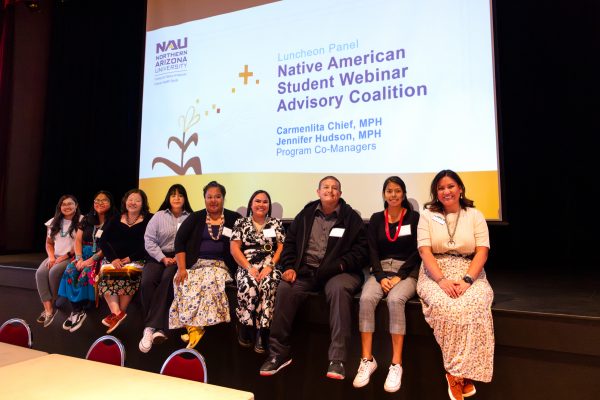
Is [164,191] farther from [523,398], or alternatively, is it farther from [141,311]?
[523,398]

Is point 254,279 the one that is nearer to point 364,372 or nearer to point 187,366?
point 364,372

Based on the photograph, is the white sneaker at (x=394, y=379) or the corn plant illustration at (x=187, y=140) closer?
the white sneaker at (x=394, y=379)

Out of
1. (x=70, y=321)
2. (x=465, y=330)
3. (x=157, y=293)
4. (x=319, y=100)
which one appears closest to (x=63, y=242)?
(x=70, y=321)

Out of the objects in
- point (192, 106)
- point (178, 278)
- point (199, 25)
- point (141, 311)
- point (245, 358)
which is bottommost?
point (245, 358)

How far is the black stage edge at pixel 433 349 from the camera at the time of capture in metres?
2.18

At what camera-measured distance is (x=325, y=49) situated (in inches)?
156

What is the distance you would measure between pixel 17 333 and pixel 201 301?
104cm

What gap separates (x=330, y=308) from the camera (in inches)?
104

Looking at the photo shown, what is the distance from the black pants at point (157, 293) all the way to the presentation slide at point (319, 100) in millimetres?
1210

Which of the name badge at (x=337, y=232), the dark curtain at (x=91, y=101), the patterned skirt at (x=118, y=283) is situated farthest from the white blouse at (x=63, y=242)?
the name badge at (x=337, y=232)

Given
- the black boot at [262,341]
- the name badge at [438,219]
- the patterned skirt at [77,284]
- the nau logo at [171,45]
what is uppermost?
the nau logo at [171,45]

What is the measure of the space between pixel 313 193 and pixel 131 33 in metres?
3.44

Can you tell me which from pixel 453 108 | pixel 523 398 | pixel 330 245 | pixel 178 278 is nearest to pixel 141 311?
pixel 178 278

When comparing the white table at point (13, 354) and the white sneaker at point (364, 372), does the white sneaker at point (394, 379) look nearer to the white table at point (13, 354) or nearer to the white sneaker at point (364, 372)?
the white sneaker at point (364, 372)
